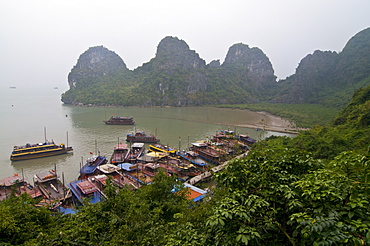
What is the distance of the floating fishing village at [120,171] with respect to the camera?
11484mm

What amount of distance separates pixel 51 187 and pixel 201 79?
75.3 meters

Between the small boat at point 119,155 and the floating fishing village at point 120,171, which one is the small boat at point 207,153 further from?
the small boat at point 119,155

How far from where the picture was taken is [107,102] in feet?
216

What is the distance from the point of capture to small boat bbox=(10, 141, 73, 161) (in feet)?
59.3

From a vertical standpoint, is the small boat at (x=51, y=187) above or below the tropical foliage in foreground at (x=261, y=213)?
below

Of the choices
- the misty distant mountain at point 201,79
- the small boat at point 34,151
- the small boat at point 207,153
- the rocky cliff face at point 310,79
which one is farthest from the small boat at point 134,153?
the rocky cliff face at point 310,79

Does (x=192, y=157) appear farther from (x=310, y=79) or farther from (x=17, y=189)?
(x=310, y=79)

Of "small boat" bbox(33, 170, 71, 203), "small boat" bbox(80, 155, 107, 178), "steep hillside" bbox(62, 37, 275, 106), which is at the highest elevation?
"steep hillside" bbox(62, 37, 275, 106)

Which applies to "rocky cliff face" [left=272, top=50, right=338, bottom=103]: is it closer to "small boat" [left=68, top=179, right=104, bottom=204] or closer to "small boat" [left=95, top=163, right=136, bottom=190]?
"small boat" [left=95, top=163, right=136, bottom=190]

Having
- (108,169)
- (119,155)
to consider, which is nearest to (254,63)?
(119,155)

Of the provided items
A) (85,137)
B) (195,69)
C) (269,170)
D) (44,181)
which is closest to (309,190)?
(269,170)

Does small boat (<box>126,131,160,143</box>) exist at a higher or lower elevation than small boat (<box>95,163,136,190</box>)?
higher

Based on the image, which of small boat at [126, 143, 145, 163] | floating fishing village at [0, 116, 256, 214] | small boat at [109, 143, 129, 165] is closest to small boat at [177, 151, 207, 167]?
floating fishing village at [0, 116, 256, 214]

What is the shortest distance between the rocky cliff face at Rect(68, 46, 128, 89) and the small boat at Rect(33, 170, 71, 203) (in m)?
79.1
